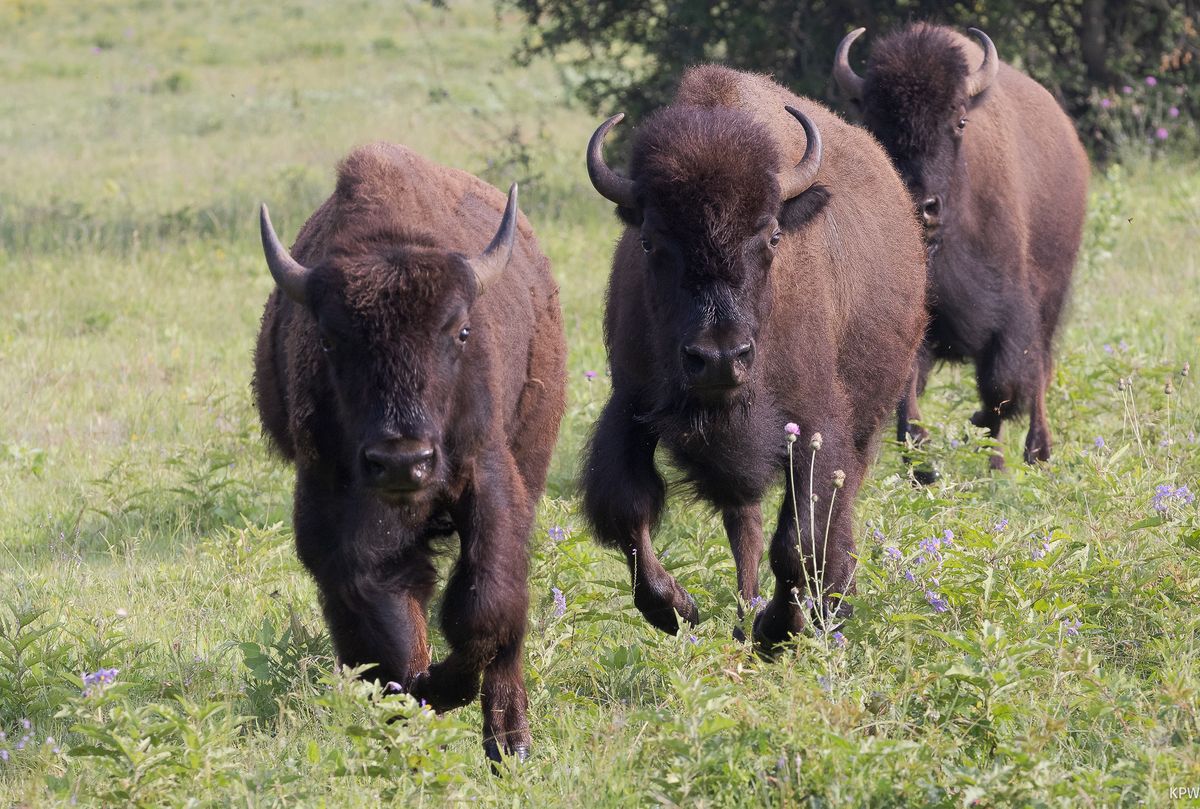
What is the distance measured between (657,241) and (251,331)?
20.5 ft

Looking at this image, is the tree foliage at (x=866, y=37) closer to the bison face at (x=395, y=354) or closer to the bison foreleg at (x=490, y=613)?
the bison foreleg at (x=490, y=613)

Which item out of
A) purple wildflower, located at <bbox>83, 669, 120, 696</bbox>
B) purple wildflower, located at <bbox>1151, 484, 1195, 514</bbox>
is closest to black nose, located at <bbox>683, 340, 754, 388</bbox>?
purple wildflower, located at <bbox>1151, 484, 1195, 514</bbox>

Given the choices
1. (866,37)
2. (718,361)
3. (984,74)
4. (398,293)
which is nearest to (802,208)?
(718,361)

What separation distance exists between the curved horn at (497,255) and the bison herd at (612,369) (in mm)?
11

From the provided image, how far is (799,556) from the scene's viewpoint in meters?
5.64

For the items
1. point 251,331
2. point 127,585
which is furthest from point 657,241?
point 251,331

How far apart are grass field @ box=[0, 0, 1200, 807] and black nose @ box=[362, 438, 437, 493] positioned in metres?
0.65

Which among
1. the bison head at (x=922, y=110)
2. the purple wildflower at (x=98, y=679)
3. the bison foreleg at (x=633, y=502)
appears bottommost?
the bison foreleg at (x=633, y=502)

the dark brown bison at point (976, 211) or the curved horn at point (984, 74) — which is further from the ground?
the curved horn at point (984, 74)

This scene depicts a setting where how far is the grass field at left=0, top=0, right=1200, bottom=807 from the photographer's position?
4.14 metres

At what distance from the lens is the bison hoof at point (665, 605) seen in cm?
565

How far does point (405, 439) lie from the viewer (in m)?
4.57

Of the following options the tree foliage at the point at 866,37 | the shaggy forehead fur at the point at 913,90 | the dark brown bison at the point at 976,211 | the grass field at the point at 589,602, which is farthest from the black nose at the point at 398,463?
the tree foliage at the point at 866,37

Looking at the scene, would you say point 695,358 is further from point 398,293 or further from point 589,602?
point 589,602
